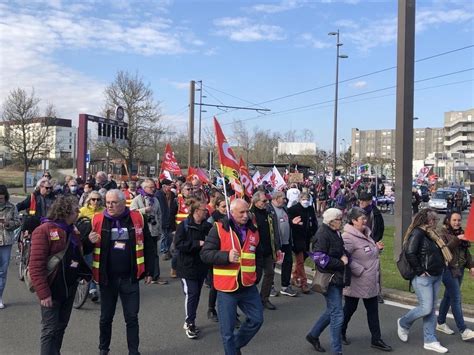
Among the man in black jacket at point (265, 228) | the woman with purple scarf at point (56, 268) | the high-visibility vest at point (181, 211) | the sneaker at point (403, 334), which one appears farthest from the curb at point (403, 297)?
the woman with purple scarf at point (56, 268)

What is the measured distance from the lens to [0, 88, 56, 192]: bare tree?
123 feet

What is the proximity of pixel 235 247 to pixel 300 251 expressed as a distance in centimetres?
378

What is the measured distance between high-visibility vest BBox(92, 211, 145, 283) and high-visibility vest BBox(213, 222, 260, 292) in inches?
29.2

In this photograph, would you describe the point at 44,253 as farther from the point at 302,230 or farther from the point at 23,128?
the point at 23,128

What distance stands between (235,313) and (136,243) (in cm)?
117

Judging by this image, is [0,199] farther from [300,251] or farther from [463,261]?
[463,261]

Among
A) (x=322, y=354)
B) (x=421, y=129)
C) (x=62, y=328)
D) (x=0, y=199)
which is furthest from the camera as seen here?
(x=421, y=129)

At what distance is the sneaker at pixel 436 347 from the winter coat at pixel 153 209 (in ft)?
16.5

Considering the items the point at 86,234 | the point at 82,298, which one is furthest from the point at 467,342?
the point at 82,298

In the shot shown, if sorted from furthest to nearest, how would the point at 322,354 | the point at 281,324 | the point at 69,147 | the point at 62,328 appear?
the point at 69,147 < the point at 281,324 < the point at 322,354 < the point at 62,328

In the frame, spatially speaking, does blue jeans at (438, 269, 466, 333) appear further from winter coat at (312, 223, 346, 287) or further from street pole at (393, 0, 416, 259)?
street pole at (393, 0, 416, 259)

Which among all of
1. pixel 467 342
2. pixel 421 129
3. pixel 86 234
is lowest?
pixel 467 342

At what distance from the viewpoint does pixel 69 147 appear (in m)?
111

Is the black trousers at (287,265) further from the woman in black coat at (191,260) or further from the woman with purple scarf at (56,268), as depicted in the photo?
the woman with purple scarf at (56,268)
